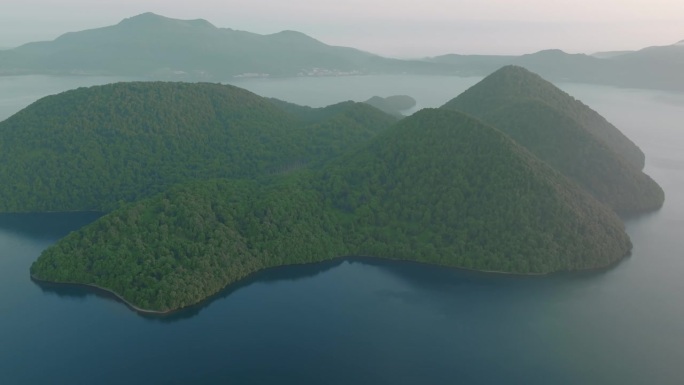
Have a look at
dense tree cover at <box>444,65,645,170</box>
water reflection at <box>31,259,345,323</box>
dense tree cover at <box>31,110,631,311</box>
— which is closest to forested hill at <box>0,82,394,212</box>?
dense tree cover at <box>31,110,631,311</box>

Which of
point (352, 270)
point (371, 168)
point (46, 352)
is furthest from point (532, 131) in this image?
point (46, 352)

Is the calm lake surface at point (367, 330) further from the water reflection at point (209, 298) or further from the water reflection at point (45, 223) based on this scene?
the water reflection at point (45, 223)

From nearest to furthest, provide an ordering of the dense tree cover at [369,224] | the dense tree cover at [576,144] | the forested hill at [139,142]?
the dense tree cover at [369,224] < the forested hill at [139,142] < the dense tree cover at [576,144]

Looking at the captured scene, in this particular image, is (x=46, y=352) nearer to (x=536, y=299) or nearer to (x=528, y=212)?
(x=536, y=299)

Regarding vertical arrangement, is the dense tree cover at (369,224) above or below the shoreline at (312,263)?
above

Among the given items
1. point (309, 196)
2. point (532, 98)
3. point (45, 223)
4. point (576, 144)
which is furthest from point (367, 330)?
point (532, 98)

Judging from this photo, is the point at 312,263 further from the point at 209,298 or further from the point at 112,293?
the point at 112,293

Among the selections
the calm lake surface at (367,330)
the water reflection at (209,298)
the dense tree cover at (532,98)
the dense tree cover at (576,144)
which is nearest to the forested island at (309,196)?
the dense tree cover at (576,144)
